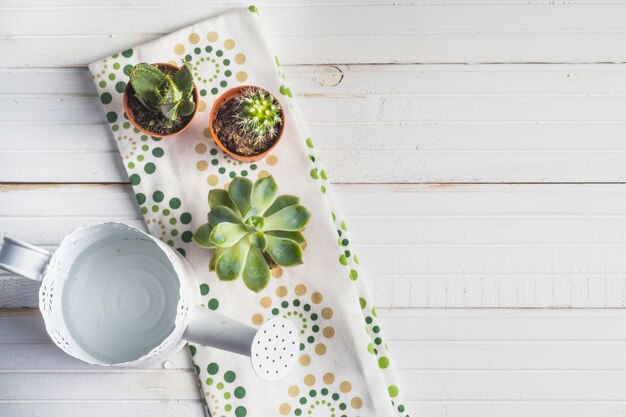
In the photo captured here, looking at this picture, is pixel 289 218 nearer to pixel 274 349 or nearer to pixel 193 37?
pixel 274 349

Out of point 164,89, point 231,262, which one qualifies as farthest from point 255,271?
point 164,89

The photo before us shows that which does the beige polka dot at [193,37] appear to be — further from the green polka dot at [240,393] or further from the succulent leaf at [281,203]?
the green polka dot at [240,393]

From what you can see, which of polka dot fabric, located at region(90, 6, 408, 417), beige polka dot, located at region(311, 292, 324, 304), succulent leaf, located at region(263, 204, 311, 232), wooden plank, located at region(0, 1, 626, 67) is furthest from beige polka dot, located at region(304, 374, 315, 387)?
wooden plank, located at region(0, 1, 626, 67)

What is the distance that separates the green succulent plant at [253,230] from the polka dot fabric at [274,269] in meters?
0.08

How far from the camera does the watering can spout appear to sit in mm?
741

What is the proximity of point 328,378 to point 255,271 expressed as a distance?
20 cm

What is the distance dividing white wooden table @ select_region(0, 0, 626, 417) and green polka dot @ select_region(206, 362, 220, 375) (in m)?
0.03

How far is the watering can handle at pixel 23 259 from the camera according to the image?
76 centimetres

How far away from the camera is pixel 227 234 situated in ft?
2.69

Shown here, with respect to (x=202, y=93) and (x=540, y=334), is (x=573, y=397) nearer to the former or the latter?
(x=540, y=334)

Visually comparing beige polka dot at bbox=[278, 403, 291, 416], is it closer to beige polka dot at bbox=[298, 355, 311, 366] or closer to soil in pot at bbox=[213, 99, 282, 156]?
beige polka dot at bbox=[298, 355, 311, 366]

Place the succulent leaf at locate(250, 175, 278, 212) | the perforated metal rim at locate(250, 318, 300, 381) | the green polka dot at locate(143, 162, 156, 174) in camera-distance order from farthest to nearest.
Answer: the green polka dot at locate(143, 162, 156, 174), the succulent leaf at locate(250, 175, 278, 212), the perforated metal rim at locate(250, 318, 300, 381)

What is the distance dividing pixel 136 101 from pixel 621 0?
2.32 feet

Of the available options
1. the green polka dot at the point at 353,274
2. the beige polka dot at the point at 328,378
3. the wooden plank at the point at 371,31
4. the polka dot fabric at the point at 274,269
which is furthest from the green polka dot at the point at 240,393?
the wooden plank at the point at 371,31
